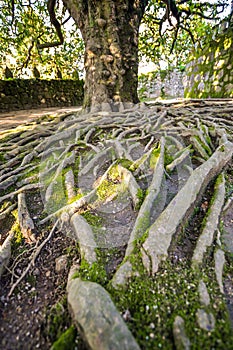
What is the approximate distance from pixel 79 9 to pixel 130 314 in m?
4.62

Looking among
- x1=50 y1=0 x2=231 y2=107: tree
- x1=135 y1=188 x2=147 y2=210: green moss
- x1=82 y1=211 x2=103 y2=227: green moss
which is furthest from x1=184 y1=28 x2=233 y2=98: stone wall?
x1=82 y1=211 x2=103 y2=227: green moss

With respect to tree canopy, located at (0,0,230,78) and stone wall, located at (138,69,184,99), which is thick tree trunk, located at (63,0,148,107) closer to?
tree canopy, located at (0,0,230,78)

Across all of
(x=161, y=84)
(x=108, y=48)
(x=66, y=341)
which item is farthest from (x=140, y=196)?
(x=161, y=84)

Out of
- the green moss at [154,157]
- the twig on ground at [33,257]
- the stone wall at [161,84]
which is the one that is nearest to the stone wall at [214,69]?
the green moss at [154,157]

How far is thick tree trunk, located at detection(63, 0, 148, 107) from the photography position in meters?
3.78

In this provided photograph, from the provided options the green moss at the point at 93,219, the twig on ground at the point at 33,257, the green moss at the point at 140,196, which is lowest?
the twig on ground at the point at 33,257

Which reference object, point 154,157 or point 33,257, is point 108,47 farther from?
point 33,257

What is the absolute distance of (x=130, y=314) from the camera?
87 cm

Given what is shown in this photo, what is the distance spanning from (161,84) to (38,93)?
763 centimetres

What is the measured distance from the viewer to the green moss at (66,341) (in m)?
0.80

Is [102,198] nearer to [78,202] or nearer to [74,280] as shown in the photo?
[78,202]

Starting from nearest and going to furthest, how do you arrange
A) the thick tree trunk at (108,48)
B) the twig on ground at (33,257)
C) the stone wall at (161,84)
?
the twig on ground at (33,257), the thick tree trunk at (108,48), the stone wall at (161,84)

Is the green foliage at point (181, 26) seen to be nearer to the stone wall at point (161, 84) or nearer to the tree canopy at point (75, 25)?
the tree canopy at point (75, 25)

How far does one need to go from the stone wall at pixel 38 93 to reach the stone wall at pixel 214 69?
18.0 ft
